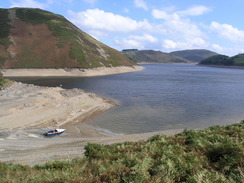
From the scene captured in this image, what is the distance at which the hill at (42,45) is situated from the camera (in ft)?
437

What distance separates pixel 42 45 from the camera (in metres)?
149

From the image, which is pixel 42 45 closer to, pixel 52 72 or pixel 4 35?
pixel 4 35

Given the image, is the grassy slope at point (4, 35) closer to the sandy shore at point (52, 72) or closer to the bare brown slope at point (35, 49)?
the bare brown slope at point (35, 49)

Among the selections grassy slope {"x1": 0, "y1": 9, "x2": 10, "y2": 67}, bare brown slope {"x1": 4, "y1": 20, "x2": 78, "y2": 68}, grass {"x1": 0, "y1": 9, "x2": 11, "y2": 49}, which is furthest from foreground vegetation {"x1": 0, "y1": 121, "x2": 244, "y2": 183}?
grass {"x1": 0, "y1": 9, "x2": 11, "y2": 49}

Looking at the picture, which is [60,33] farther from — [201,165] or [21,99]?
[201,165]

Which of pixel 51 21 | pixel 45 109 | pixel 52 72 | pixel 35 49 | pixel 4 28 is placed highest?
pixel 51 21

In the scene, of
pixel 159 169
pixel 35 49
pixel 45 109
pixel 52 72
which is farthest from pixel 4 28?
pixel 159 169

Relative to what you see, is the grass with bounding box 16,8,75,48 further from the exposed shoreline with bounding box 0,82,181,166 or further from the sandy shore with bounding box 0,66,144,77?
the exposed shoreline with bounding box 0,82,181,166

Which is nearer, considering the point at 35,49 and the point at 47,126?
the point at 47,126

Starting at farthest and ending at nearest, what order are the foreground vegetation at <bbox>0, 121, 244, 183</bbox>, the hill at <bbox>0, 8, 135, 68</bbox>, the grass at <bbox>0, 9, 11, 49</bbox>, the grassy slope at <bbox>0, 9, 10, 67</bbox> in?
the grass at <bbox>0, 9, 11, 49</bbox>
the hill at <bbox>0, 8, 135, 68</bbox>
the grassy slope at <bbox>0, 9, 10, 67</bbox>
the foreground vegetation at <bbox>0, 121, 244, 183</bbox>

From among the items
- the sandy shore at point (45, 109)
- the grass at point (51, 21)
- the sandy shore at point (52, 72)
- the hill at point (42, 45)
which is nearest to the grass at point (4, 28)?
the hill at point (42, 45)

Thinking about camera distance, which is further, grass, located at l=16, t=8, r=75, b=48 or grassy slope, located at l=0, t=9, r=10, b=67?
grass, located at l=16, t=8, r=75, b=48

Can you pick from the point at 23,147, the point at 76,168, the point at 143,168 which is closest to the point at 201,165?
the point at 143,168

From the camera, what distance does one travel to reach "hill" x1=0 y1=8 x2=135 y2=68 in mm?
133125
